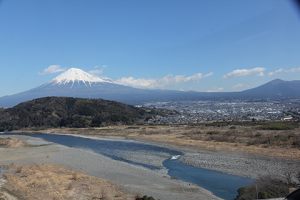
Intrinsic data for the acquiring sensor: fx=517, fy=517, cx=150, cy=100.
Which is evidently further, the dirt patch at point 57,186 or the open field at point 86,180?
the open field at point 86,180

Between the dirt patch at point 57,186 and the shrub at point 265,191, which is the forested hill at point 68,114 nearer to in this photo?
the dirt patch at point 57,186

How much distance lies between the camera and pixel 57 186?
100ft

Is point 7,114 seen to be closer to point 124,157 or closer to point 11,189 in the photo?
point 124,157

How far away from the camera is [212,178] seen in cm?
3334

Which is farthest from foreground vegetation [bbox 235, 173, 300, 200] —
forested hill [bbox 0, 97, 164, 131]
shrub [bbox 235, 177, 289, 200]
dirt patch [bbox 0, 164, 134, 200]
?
forested hill [bbox 0, 97, 164, 131]

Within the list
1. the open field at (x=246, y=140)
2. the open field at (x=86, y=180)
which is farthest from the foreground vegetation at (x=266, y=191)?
the open field at (x=246, y=140)

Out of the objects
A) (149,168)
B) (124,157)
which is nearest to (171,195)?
(149,168)

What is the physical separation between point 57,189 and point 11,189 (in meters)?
2.61

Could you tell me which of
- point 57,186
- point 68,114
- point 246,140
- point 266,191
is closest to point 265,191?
point 266,191

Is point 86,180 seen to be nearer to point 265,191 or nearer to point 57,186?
point 57,186

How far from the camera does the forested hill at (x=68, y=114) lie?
107 m

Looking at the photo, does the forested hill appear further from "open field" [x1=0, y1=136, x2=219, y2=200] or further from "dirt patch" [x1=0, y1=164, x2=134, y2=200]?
"dirt patch" [x1=0, y1=164, x2=134, y2=200]

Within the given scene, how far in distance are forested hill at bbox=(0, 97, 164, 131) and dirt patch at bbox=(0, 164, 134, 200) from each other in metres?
65.9

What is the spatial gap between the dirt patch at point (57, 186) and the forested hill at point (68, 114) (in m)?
65.9
